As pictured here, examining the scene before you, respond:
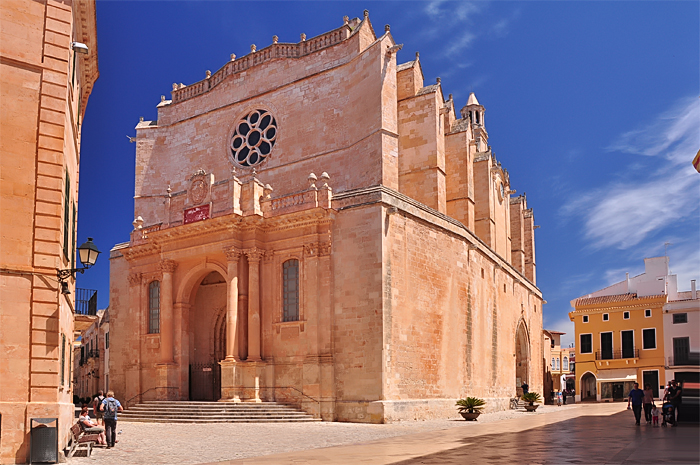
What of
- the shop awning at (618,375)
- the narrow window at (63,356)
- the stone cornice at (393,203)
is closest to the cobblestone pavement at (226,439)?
the narrow window at (63,356)

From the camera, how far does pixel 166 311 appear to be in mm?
23531

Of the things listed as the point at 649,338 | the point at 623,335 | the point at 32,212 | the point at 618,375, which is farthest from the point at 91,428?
the point at 623,335

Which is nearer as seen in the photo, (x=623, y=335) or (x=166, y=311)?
(x=166, y=311)

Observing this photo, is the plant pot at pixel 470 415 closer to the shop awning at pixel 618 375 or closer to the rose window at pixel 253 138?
the rose window at pixel 253 138

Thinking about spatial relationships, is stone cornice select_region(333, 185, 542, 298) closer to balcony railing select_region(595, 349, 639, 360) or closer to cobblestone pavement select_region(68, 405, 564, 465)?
cobblestone pavement select_region(68, 405, 564, 465)

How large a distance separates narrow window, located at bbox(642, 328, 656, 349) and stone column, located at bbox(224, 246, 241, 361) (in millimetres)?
28595

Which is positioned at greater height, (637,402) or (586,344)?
(586,344)

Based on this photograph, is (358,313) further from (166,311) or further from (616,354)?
(616,354)

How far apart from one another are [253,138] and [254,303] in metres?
9.61

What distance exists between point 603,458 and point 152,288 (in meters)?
18.7

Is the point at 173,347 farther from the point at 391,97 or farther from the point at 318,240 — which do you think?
the point at 391,97

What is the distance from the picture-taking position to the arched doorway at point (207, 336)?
23969 mm

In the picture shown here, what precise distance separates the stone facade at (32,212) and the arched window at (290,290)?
Result: 33.8 ft

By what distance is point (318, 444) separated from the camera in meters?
13.5
